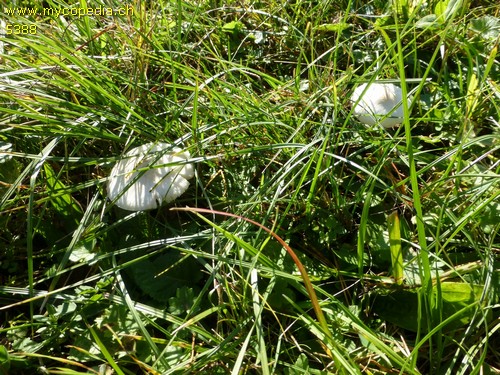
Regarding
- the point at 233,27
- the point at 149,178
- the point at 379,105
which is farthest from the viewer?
the point at 233,27

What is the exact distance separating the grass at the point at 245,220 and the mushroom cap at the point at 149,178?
49mm

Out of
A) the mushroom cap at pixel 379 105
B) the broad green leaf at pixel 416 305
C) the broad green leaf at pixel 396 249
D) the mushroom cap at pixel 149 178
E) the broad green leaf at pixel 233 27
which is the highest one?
the broad green leaf at pixel 233 27

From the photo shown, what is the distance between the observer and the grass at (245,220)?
1.22 metres

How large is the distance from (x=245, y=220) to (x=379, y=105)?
0.53 meters

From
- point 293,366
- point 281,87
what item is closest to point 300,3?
point 281,87

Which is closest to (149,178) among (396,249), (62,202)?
(62,202)

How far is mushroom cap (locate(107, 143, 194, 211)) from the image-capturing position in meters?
1.39

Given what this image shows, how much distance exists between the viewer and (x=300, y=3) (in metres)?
1.82

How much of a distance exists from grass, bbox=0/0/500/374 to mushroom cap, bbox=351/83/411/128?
0.12 feet

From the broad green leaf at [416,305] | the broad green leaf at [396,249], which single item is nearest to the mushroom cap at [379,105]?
the broad green leaf at [396,249]

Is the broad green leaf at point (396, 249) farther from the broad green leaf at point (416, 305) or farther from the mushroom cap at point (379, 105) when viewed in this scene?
the mushroom cap at point (379, 105)

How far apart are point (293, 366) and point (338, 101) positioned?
695mm

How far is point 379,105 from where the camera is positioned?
60.8 inches

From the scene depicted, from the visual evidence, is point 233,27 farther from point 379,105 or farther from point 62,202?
point 62,202
